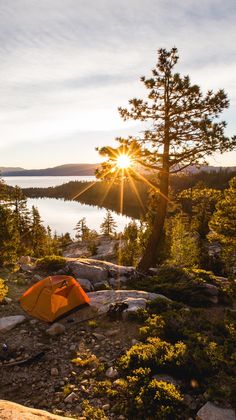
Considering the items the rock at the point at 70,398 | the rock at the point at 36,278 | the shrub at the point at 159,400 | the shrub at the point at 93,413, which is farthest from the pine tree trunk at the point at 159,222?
the shrub at the point at 93,413

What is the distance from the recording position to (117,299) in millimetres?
12867

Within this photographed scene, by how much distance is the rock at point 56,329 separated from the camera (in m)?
10.6

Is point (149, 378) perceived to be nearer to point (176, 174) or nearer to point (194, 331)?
point (194, 331)

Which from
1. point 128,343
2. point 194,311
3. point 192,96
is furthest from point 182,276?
point 192,96

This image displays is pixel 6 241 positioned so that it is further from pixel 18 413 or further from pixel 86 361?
pixel 18 413

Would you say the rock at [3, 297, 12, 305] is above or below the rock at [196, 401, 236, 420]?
below

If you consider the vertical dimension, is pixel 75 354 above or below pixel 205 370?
below

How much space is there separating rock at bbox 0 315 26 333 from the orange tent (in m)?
0.62

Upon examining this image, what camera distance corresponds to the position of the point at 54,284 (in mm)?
12398

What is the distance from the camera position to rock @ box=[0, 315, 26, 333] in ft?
35.2

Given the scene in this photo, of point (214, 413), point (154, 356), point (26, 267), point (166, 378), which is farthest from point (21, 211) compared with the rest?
point (214, 413)

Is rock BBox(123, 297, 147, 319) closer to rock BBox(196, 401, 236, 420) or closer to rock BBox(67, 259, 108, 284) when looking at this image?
rock BBox(67, 259, 108, 284)

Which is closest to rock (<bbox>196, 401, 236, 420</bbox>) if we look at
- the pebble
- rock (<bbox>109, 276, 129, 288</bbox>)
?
the pebble

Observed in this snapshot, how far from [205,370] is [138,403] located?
2.05 meters
